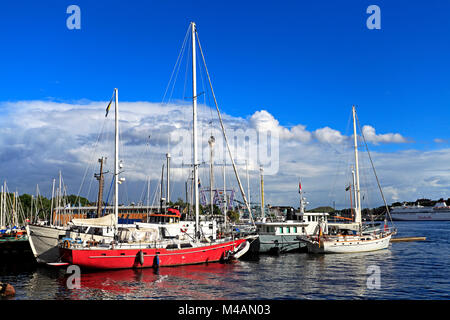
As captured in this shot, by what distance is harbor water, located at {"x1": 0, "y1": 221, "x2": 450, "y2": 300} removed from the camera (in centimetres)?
2423

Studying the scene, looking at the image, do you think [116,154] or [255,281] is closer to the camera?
[255,281]

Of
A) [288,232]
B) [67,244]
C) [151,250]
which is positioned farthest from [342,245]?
[67,244]

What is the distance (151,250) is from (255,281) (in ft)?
36.6

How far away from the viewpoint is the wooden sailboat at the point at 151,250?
3278 cm

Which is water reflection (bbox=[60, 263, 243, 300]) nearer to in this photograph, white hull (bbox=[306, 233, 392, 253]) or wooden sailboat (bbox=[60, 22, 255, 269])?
wooden sailboat (bbox=[60, 22, 255, 269])

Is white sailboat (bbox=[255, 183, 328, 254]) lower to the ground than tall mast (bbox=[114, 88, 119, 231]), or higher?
lower

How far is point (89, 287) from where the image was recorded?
87.9 ft

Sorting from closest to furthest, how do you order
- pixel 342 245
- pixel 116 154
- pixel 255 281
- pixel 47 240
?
pixel 255 281 → pixel 47 240 → pixel 116 154 → pixel 342 245

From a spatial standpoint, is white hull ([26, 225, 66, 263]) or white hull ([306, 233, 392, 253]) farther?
white hull ([306, 233, 392, 253])

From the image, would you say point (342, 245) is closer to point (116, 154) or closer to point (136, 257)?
point (136, 257)

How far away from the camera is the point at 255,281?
2912 centimetres

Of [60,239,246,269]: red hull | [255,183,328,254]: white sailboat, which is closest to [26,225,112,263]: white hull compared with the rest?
[60,239,246,269]: red hull

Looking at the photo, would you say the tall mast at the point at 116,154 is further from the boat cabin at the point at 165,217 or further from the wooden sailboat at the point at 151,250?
the boat cabin at the point at 165,217

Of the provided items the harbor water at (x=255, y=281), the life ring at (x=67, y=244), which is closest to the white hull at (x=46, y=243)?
the harbor water at (x=255, y=281)
